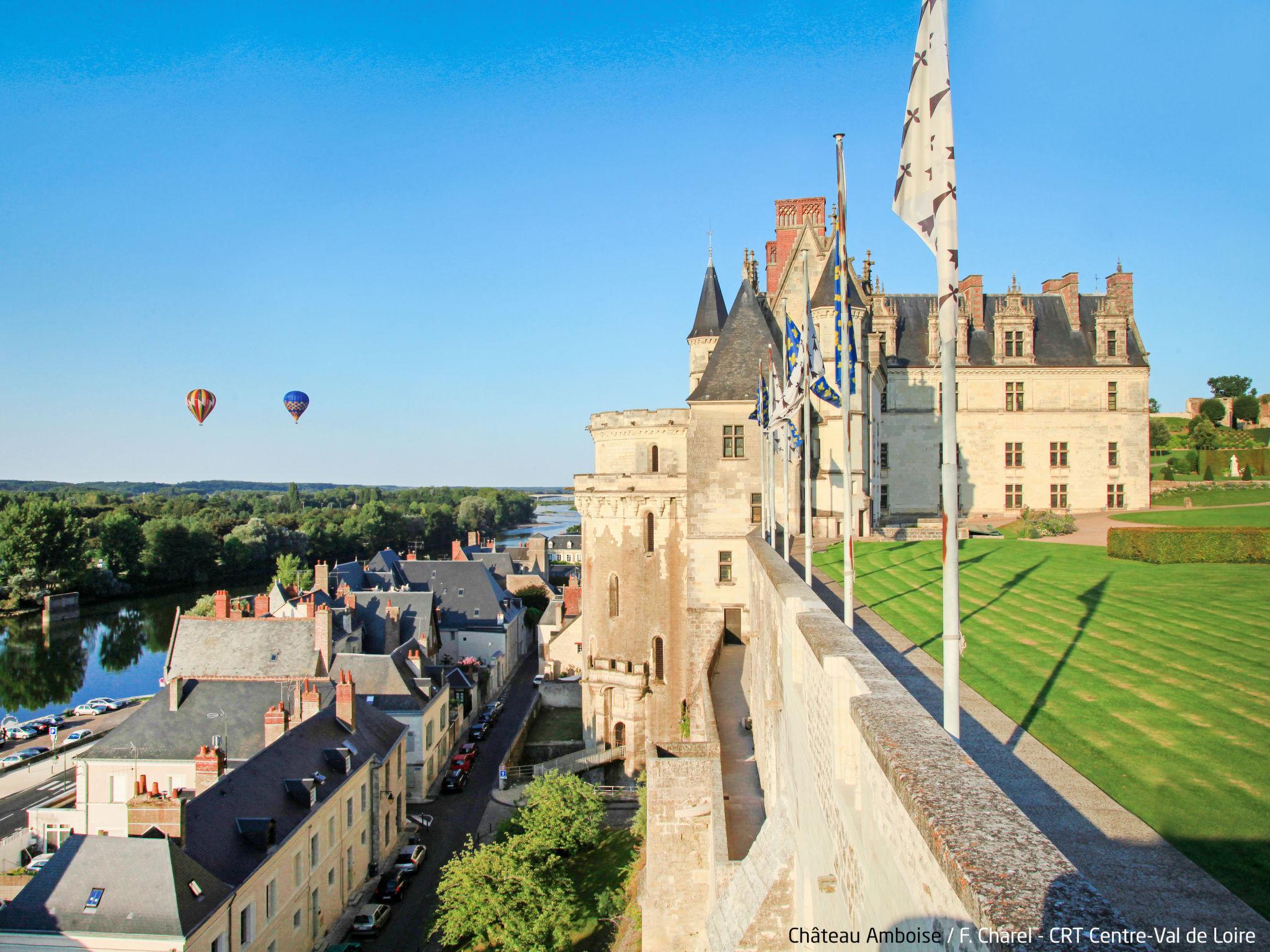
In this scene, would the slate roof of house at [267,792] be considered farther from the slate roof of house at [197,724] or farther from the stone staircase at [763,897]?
the stone staircase at [763,897]

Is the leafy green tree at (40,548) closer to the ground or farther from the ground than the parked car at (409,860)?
farther from the ground

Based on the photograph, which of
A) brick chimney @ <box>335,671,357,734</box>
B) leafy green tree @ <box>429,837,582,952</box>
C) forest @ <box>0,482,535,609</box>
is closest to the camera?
leafy green tree @ <box>429,837,582,952</box>

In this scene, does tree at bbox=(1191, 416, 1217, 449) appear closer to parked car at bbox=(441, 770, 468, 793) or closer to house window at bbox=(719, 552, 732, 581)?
house window at bbox=(719, 552, 732, 581)

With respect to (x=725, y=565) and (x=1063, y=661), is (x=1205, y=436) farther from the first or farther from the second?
(x=1063, y=661)

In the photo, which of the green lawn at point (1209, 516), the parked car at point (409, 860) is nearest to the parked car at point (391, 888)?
→ the parked car at point (409, 860)

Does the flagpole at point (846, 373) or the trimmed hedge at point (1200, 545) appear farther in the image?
the trimmed hedge at point (1200, 545)

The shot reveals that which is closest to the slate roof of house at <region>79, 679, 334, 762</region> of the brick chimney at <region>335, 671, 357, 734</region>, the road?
the brick chimney at <region>335, 671, 357, 734</region>
